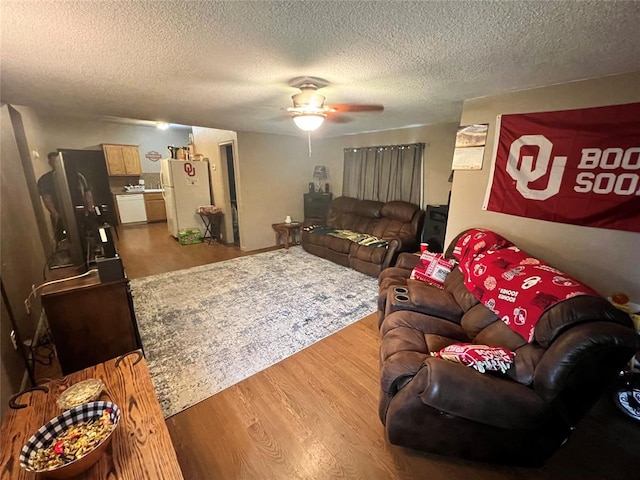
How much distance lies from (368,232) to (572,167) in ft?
9.59

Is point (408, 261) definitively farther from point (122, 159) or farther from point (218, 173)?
point (122, 159)

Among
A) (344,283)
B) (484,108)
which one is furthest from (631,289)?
(344,283)

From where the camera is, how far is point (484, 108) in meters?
2.44

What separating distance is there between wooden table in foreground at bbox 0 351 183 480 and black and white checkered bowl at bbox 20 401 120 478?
0.13ft

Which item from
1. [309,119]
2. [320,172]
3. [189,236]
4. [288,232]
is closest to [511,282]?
[309,119]

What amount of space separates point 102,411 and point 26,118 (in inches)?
177

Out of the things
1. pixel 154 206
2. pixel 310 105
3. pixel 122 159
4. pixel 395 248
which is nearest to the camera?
pixel 310 105

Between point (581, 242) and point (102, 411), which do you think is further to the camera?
point (581, 242)

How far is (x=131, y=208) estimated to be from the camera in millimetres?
7098

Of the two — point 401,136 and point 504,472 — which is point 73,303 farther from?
point 401,136

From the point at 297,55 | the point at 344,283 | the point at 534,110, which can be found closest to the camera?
the point at 297,55

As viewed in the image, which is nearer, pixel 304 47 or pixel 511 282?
pixel 304 47

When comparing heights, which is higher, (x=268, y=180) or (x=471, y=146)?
(x=471, y=146)

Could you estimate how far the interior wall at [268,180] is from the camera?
4961mm
